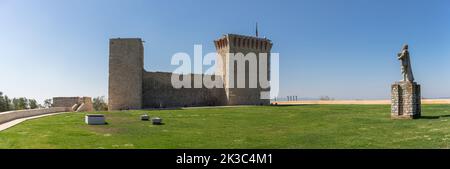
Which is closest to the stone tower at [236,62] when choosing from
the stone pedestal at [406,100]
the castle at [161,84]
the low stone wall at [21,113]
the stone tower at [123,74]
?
the castle at [161,84]

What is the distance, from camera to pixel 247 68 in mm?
51312

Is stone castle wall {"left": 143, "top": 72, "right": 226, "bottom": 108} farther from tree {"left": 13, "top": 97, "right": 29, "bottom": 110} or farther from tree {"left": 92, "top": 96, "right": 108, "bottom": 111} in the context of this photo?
tree {"left": 13, "top": 97, "right": 29, "bottom": 110}

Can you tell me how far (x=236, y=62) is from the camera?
163 ft

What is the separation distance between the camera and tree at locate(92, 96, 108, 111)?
41938 millimetres

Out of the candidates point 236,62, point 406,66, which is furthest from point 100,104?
point 406,66

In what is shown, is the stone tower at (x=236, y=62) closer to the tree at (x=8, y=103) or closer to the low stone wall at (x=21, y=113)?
the low stone wall at (x=21, y=113)

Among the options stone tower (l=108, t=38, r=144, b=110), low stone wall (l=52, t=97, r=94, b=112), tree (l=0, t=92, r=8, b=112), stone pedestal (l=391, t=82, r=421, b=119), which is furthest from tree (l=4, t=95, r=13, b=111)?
stone pedestal (l=391, t=82, r=421, b=119)

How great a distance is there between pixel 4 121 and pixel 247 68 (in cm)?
3480

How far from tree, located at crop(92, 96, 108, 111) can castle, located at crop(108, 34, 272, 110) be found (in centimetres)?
427

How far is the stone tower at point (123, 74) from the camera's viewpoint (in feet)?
125

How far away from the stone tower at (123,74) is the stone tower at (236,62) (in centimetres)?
1406

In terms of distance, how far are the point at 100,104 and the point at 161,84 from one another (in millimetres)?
7317

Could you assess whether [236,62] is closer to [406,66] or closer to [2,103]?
[2,103]
